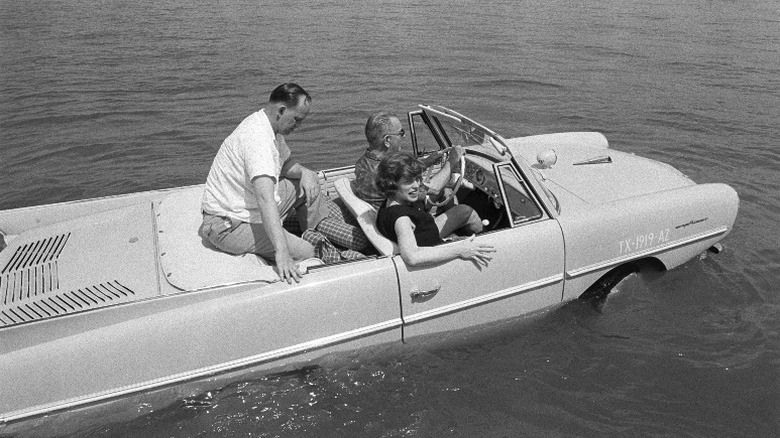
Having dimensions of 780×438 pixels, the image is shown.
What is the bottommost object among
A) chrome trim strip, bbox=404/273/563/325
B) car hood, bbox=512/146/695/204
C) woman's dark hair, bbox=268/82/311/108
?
chrome trim strip, bbox=404/273/563/325

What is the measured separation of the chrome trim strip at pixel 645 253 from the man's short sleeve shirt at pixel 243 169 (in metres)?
2.17

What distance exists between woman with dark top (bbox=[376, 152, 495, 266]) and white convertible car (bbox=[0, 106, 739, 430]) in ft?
0.34

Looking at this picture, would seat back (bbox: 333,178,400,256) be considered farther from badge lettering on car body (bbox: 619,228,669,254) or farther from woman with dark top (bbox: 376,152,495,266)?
badge lettering on car body (bbox: 619,228,669,254)

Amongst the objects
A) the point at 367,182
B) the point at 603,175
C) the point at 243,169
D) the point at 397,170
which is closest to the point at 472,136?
the point at 367,182

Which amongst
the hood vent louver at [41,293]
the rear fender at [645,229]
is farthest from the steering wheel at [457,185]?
the hood vent louver at [41,293]

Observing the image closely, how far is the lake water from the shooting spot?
4020mm

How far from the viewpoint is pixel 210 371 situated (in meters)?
3.72

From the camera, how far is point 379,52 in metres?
14.0

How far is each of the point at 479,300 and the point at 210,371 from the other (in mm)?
1760

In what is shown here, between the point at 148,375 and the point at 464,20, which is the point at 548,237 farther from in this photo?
the point at 464,20

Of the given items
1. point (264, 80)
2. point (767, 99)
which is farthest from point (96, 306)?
point (767, 99)

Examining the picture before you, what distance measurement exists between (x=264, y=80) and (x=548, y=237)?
8710 mm

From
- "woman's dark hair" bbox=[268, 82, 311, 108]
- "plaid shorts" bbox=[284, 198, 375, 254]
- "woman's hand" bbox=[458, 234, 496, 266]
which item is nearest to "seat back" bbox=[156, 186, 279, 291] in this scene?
"plaid shorts" bbox=[284, 198, 375, 254]

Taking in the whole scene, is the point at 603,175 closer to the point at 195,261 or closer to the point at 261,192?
the point at 261,192
